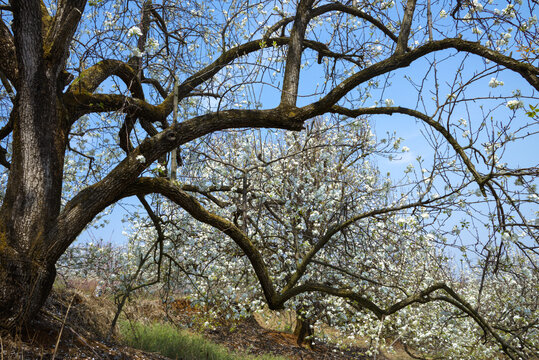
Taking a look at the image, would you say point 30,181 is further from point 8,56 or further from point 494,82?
point 494,82

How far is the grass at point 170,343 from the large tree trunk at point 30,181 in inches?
123

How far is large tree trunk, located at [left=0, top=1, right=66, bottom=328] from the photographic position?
418 cm

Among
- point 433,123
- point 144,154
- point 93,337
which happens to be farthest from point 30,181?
point 433,123

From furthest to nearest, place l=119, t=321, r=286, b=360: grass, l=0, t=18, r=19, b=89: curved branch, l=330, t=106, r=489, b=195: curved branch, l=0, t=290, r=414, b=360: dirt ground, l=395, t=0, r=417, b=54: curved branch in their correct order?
l=119, t=321, r=286, b=360: grass < l=395, t=0, r=417, b=54: curved branch < l=0, t=18, r=19, b=89: curved branch < l=330, t=106, r=489, b=195: curved branch < l=0, t=290, r=414, b=360: dirt ground

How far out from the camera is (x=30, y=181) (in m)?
4.46

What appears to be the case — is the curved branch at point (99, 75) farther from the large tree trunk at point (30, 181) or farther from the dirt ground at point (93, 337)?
the dirt ground at point (93, 337)

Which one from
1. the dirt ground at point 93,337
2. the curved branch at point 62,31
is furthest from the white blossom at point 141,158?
the curved branch at point 62,31

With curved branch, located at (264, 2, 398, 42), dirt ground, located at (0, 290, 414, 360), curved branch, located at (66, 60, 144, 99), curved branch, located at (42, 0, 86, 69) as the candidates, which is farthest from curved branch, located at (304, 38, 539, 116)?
dirt ground, located at (0, 290, 414, 360)

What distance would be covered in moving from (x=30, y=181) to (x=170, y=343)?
15.8 feet

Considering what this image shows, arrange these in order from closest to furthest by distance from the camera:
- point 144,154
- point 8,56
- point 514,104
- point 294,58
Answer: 1. point 514,104
2. point 144,154
3. point 8,56
4. point 294,58

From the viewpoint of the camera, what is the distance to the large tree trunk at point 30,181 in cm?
418

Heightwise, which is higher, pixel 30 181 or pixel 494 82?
pixel 494 82

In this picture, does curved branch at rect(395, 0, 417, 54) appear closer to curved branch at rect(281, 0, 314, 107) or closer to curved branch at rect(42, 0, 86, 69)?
curved branch at rect(281, 0, 314, 107)

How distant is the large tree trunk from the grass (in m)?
3.12
